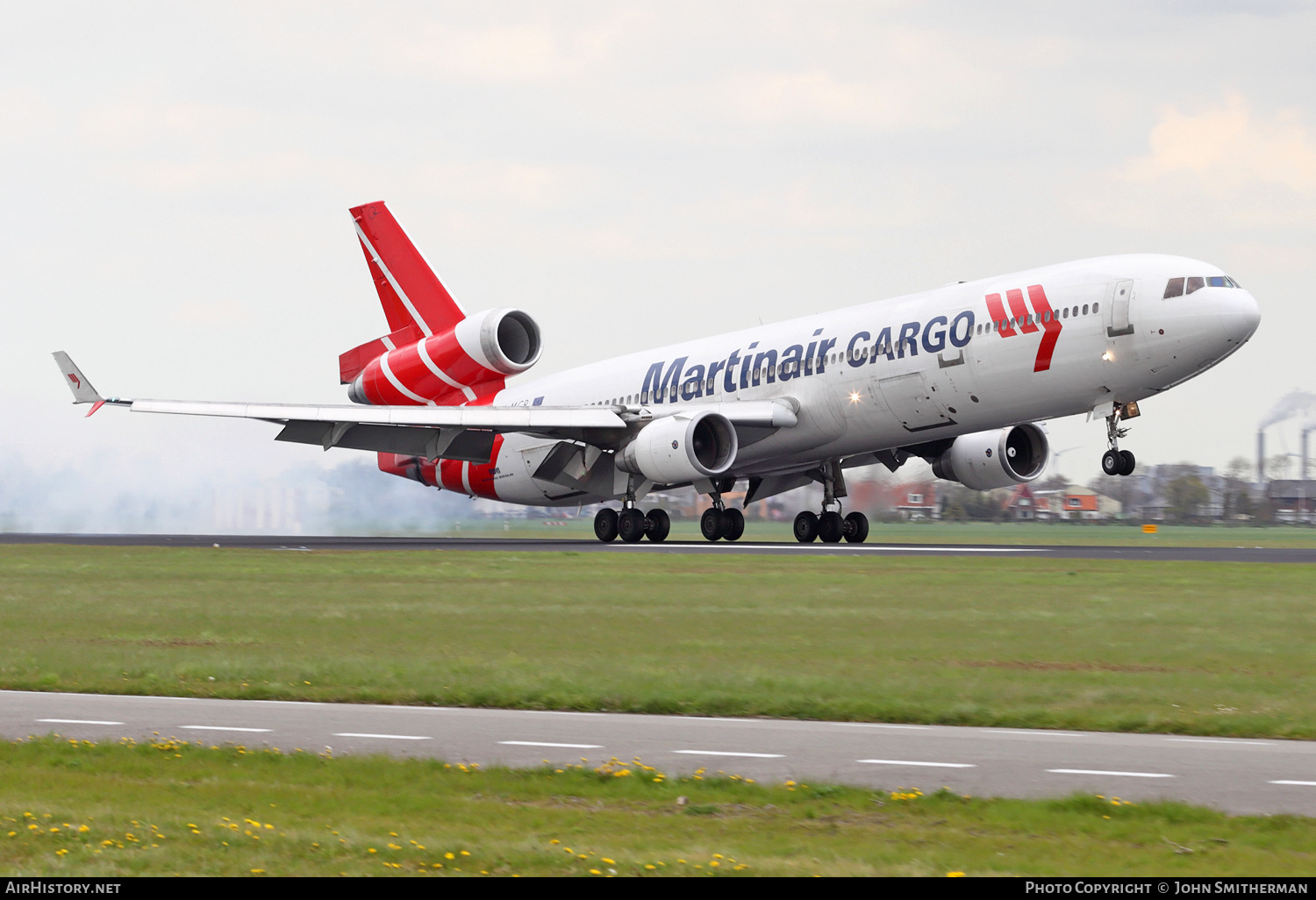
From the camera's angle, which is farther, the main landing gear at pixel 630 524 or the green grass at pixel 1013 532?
the green grass at pixel 1013 532

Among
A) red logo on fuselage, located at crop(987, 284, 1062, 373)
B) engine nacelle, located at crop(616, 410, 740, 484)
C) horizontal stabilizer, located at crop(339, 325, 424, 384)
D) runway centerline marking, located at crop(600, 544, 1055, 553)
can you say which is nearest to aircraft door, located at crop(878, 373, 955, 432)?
red logo on fuselage, located at crop(987, 284, 1062, 373)

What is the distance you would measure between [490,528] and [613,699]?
5572cm

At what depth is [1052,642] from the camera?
17.5m

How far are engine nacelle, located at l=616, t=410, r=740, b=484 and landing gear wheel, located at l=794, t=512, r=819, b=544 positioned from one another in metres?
5.24

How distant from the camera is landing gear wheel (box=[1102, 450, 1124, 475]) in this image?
3177cm

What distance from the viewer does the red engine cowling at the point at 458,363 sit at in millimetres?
45938

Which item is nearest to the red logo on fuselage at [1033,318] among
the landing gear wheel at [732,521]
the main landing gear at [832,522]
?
the main landing gear at [832,522]

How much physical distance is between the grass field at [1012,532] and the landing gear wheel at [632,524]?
731 cm

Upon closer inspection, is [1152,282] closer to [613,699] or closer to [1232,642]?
[1232,642]

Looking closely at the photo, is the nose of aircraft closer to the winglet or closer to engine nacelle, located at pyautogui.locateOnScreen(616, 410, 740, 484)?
engine nacelle, located at pyautogui.locateOnScreen(616, 410, 740, 484)

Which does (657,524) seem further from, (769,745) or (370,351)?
(769,745)

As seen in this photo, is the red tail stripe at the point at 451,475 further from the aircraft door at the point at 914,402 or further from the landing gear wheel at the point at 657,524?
the aircraft door at the point at 914,402
